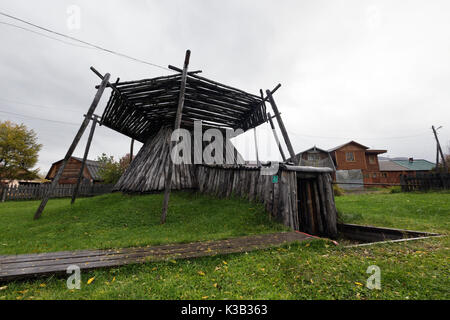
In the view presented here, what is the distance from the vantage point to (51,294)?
7.14 ft

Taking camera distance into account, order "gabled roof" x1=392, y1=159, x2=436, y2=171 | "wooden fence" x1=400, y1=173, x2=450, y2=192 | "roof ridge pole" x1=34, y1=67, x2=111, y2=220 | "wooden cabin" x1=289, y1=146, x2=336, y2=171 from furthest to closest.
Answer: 1. "gabled roof" x1=392, y1=159, x2=436, y2=171
2. "wooden cabin" x1=289, y1=146, x2=336, y2=171
3. "wooden fence" x1=400, y1=173, x2=450, y2=192
4. "roof ridge pole" x1=34, y1=67, x2=111, y2=220

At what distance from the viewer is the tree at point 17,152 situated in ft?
63.7

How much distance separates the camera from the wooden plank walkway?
257 centimetres

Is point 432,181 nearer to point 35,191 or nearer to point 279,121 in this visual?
point 279,121

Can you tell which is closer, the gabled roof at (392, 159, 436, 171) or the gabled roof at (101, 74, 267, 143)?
the gabled roof at (101, 74, 267, 143)

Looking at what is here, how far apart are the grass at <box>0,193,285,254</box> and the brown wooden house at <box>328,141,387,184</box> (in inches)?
1122

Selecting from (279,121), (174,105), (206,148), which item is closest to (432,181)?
(279,121)

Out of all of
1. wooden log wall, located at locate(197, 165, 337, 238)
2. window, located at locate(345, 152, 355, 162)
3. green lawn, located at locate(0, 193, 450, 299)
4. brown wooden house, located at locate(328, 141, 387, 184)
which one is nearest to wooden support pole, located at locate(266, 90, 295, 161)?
wooden log wall, located at locate(197, 165, 337, 238)

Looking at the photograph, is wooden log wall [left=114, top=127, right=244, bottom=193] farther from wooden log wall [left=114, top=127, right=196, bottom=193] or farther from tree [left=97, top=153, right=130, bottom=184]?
tree [left=97, top=153, right=130, bottom=184]

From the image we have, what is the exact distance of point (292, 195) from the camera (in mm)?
5195

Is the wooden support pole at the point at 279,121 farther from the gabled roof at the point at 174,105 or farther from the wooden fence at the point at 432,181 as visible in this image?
the wooden fence at the point at 432,181
